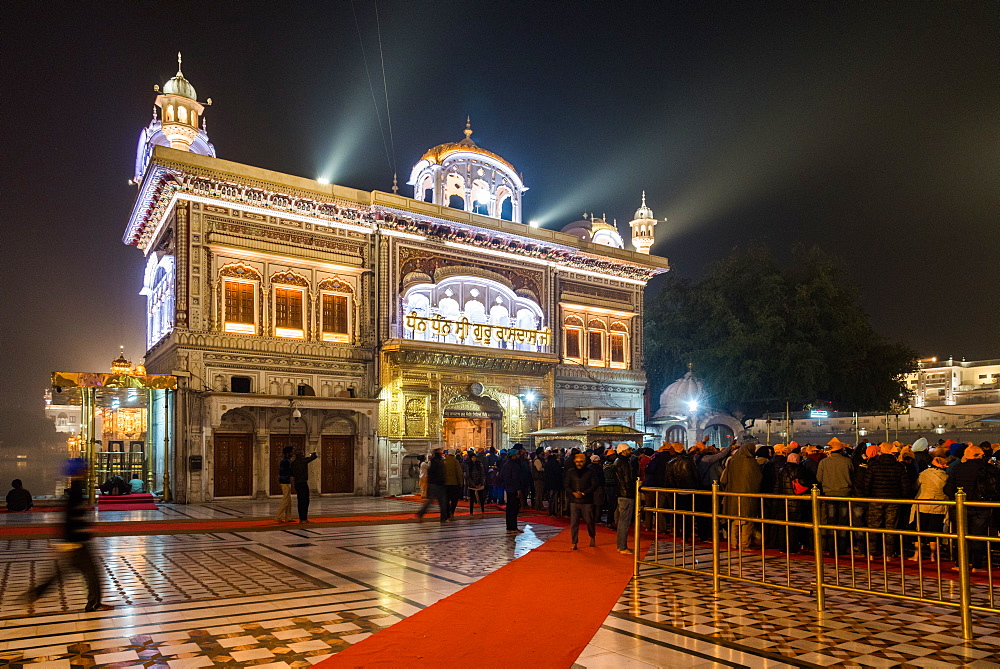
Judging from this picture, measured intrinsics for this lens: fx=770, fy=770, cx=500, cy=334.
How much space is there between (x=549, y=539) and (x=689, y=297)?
2425 cm

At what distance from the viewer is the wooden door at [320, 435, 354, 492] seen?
2366 centimetres

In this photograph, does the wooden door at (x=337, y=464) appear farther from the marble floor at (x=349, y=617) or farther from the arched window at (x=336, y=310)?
the marble floor at (x=349, y=617)

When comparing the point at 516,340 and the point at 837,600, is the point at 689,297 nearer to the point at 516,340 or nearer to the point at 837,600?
the point at 516,340

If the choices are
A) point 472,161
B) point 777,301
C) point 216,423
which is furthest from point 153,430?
point 777,301

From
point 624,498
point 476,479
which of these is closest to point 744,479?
point 624,498

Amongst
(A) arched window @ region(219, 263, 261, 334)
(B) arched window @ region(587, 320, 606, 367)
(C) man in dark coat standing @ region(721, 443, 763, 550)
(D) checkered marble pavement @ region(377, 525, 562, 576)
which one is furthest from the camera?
(B) arched window @ region(587, 320, 606, 367)

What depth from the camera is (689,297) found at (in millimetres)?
35750

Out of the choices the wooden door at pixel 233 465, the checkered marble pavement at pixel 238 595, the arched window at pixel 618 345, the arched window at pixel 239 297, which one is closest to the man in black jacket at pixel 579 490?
the checkered marble pavement at pixel 238 595

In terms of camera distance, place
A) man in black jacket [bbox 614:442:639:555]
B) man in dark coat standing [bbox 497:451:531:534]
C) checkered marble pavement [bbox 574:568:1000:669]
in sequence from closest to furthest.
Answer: checkered marble pavement [bbox 574:568:1000:669] → man in black jacket [bbox 614:442:639:555] → man in dark coat standing [bbox 497:451:531:534]

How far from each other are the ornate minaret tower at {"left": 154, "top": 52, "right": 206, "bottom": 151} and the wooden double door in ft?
32.4

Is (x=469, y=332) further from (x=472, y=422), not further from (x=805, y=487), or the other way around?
(x=805, y=487)

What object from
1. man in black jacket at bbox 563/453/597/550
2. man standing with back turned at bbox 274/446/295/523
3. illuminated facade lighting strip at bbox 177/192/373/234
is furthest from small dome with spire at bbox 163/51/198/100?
man in black jacket at bbox 563/453/597/550

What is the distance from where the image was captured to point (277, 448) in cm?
2300

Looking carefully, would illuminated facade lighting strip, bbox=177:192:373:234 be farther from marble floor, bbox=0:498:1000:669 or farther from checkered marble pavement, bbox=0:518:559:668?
marble floor, bbox=0:498:1000:669
